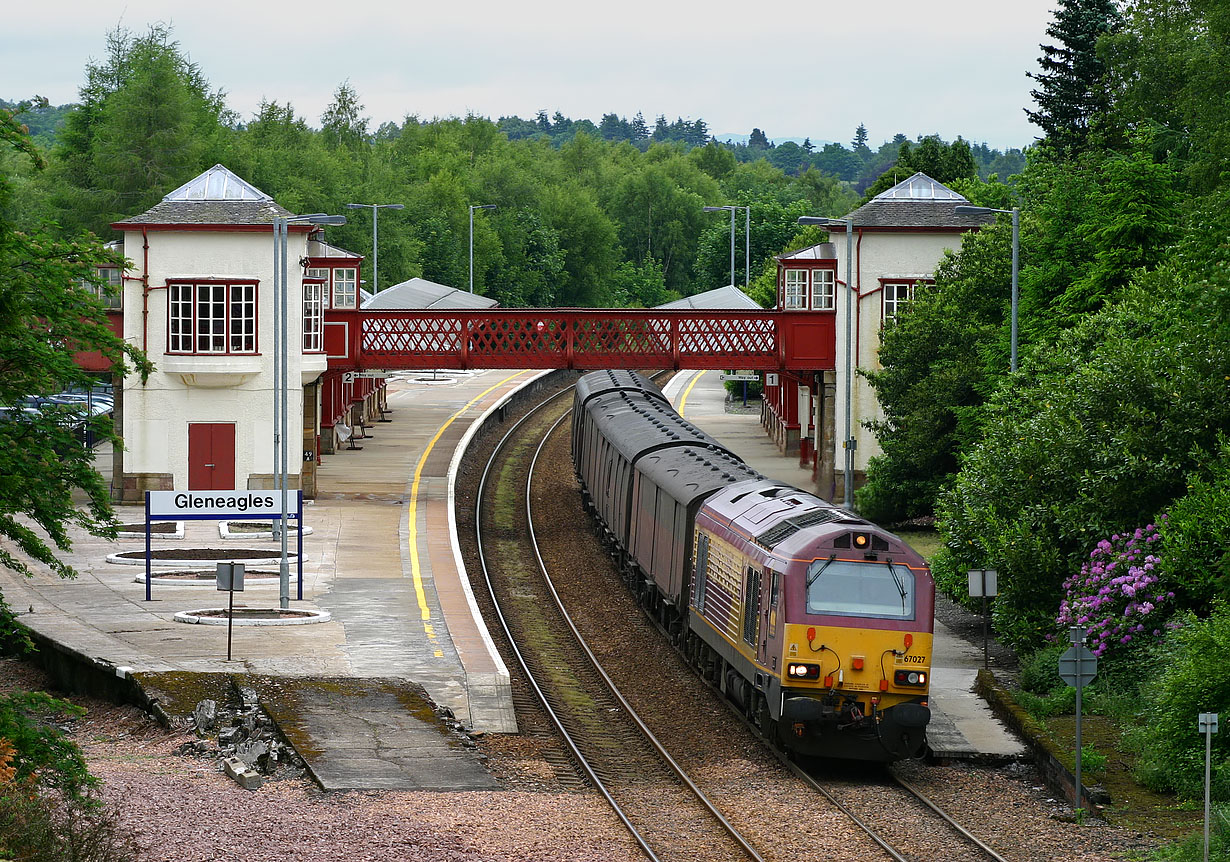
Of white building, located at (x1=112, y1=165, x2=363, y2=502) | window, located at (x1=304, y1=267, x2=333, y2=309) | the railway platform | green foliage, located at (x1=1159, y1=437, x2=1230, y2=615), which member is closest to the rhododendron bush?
green foliage, located at (x1=1159, y1=437, x2=1230, y2=615)

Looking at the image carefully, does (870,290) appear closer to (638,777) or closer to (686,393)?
(638,777)

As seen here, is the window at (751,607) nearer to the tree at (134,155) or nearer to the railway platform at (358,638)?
the railway platform at (358,638)

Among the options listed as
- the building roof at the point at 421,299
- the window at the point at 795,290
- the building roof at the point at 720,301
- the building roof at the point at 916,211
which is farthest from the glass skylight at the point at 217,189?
the building roof at the point at 720,301

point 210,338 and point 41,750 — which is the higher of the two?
point 210,338

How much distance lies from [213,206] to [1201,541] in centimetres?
2894

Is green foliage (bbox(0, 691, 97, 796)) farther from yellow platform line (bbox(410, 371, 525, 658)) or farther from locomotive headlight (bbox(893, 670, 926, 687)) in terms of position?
locomotive headlight (bbox(893, 670, 926, 687))

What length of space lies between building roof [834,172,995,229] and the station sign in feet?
65.4

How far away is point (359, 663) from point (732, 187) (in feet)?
442

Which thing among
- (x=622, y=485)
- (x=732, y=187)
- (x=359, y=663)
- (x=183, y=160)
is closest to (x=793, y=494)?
(x=359, y=663)

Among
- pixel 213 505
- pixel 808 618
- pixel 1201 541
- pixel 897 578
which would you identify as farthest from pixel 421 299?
pixel 808 618

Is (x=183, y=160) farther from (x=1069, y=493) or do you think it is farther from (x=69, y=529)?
(x=1069, y=493)

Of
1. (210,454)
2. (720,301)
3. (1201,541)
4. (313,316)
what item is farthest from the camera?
(720,301)

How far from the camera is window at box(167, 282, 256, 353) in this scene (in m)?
41.4

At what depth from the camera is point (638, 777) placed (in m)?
19.6
